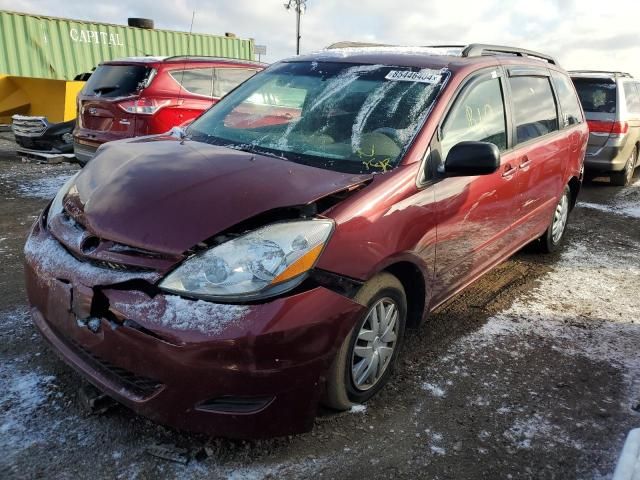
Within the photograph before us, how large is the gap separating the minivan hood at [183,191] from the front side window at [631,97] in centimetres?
787

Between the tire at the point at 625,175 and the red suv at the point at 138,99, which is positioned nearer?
the red suv at the point at 138,99

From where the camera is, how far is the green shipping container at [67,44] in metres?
12.9

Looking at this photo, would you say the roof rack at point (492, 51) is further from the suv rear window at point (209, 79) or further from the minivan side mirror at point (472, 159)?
the suv rear window at point (209, 79)

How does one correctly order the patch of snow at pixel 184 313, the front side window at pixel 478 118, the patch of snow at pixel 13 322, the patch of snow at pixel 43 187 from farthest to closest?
the patch of snow at pixel 43 187
the patch of snow at pixel 13 322
the front side window at pixel 478 118
the patch of snow at pixel 184 313

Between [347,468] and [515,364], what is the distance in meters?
1.41

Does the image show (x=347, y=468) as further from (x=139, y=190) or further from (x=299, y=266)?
(x=139, y=190)

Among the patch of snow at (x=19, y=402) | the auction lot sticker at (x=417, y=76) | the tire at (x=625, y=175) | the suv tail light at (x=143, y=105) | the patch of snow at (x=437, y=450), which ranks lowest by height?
the patch of snow at (x=437, y=450)

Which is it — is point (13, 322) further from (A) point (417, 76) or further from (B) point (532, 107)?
(B) point (532, 107)

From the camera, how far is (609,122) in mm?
8125

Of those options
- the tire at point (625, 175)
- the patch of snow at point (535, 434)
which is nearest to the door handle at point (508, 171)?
the patch of snow at point (535, 434)

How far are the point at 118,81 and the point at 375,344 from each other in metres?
5.69

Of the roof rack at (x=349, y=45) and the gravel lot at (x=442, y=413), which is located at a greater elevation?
the roof rack at (x=349, y=45)

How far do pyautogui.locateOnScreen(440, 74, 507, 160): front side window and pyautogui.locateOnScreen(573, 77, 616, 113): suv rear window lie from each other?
5.83 metres

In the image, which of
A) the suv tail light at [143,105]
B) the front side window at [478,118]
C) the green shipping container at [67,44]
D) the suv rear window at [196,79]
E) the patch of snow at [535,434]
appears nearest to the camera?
the patch of snow at [535,434]
